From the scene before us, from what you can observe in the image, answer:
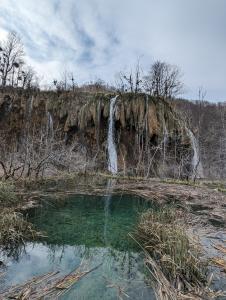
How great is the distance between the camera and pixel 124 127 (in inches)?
1069

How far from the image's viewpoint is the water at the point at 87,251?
196 inches

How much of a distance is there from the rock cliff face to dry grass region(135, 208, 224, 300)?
1900 cm

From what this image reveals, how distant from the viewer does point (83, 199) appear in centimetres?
1276

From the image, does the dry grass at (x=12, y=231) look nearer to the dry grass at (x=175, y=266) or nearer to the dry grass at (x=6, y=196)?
the dry grass at (x=6, y=196)

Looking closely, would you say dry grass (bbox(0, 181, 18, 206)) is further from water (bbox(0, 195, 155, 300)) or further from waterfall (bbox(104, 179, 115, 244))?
waterfall (bbox(104, 179, 115, 244))

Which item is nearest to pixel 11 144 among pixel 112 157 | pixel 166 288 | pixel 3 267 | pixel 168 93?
pixel 112 157

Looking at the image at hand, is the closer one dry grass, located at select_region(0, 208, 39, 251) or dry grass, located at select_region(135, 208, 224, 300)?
dry grass, located at select_region(135, 208, 224, 300)

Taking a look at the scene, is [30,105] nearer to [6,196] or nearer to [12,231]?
[6,196]

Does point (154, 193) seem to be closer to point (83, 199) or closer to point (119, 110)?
point (83, 199)

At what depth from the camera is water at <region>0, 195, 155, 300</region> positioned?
196 inches

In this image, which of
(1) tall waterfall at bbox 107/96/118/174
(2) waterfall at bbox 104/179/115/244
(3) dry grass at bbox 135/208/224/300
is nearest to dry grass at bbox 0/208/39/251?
(2) waterfall at bbox 104/179/115/244

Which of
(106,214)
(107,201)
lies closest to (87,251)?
(106,214)

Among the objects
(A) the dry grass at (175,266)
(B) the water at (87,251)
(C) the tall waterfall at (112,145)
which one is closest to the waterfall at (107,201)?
(B) the water at (87,251)

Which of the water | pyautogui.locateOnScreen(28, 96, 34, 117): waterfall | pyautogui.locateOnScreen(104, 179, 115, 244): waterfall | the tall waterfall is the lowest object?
the water
